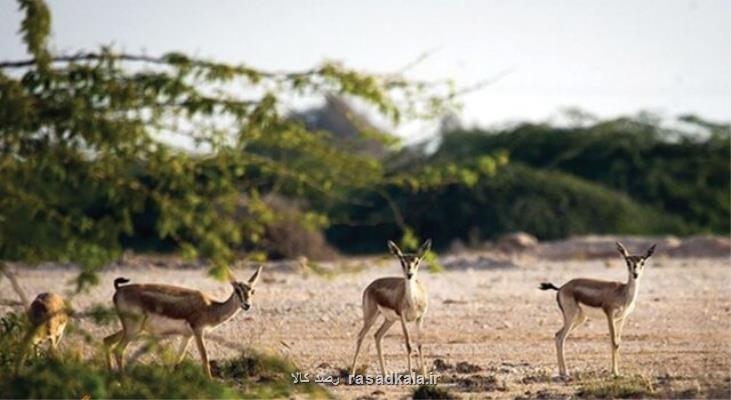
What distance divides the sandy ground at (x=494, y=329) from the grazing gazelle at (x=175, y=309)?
1.01 m

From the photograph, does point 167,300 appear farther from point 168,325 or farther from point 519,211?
point 519,211

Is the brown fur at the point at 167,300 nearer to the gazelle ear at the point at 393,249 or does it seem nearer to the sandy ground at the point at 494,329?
the sandy ground at the point at 494,329

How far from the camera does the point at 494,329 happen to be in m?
16.4

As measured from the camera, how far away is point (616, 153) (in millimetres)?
41281

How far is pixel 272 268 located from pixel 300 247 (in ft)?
14.8

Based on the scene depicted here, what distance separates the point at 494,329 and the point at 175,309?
491 centimetres

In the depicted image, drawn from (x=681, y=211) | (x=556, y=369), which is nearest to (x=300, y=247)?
(x=681, y=211)

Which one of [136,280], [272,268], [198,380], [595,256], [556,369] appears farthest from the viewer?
Answer: [595,256]

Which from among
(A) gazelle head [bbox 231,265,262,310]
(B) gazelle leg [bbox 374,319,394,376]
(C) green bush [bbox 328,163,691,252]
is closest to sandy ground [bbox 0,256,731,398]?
(B) gazelle leg [bbox 374,319,394,376]

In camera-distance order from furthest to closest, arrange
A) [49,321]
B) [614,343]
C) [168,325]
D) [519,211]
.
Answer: [519,211]
[614,343]
[168,325]
[49,321]

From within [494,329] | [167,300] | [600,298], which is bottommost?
[494,329]

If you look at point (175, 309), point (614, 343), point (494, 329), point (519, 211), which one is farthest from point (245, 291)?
point (519, 211)

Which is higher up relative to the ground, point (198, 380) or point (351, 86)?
point (351, 86)

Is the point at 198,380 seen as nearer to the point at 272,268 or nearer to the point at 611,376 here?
the point at 611,376
